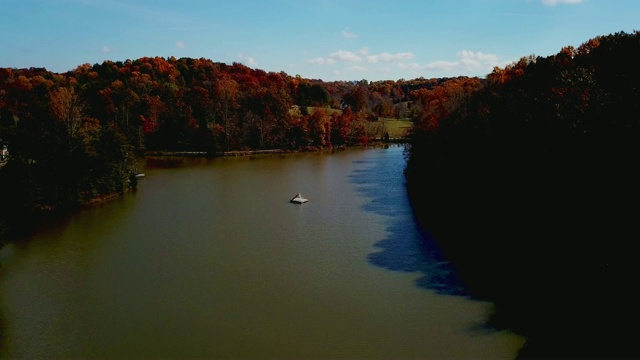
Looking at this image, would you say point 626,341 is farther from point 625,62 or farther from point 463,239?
point 625,62

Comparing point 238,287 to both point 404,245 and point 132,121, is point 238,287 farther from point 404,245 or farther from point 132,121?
point 132,121

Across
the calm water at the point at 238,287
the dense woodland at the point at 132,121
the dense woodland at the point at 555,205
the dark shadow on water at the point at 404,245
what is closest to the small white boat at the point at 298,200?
the calm water at the point at 238,287

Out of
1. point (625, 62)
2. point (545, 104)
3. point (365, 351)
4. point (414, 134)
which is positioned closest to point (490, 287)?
point (365, 351)

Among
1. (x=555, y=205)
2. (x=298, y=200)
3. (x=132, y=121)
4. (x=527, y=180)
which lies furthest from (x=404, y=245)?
(x=132, y=121)

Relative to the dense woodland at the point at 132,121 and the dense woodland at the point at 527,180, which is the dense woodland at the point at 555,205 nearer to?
the dense woodland at the point at 527,180

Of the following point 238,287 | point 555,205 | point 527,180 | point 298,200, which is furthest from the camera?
point 298,200

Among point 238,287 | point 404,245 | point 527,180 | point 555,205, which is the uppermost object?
point 527,180

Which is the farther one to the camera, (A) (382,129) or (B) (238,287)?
(A) (382,129)
